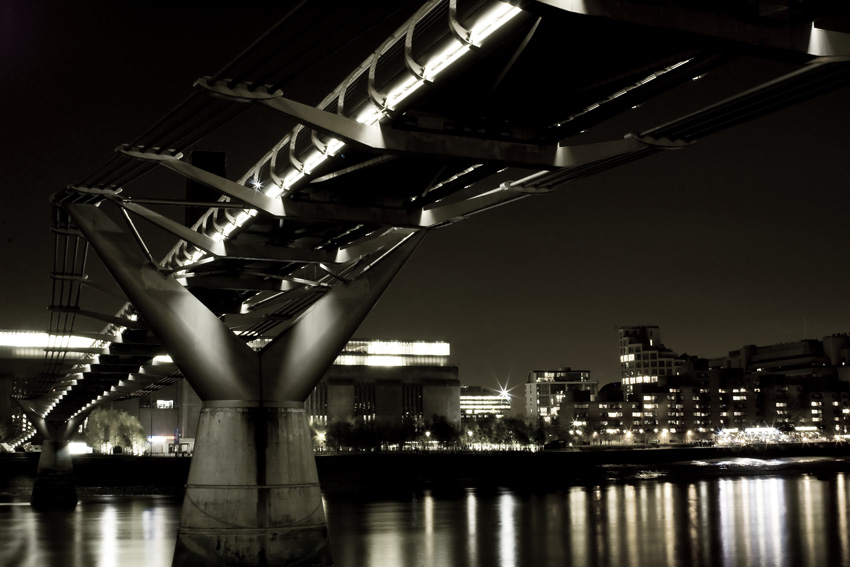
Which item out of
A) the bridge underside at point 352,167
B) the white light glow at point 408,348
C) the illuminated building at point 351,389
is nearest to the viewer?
the bridge underside at point 352,167

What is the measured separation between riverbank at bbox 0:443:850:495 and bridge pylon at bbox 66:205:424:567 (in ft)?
184

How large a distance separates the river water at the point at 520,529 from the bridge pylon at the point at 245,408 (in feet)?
29.9

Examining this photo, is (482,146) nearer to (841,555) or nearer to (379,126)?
(379,126)

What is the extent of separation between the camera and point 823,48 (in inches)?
474

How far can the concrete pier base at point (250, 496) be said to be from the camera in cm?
2127

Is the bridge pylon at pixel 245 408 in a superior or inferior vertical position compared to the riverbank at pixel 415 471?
superior

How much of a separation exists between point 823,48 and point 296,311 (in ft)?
Result: 78.8

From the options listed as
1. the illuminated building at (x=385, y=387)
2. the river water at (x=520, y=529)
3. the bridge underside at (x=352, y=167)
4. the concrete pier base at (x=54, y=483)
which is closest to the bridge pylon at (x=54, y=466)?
the concrete pier base at (x=54, y=483)

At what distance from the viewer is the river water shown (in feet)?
107

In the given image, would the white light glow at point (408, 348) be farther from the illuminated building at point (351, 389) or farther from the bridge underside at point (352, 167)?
the bridge underside at point (352, 167)

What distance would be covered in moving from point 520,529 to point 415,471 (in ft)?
186

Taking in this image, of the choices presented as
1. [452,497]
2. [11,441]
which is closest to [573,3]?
[452,497]

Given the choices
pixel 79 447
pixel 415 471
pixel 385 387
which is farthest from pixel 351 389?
pixel 415 471

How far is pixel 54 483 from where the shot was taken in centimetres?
6309
